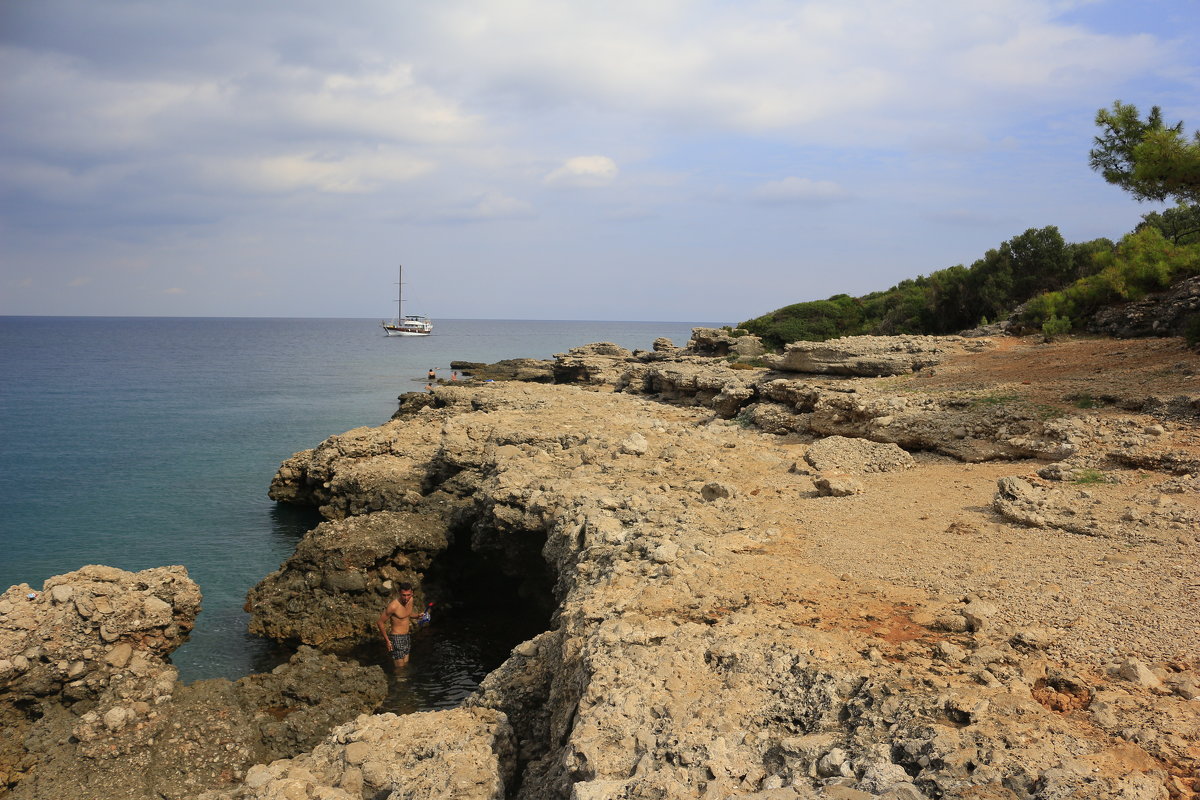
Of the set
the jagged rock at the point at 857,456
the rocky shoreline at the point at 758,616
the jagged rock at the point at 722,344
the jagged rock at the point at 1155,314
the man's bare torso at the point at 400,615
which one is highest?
the jagged rock at the point at 1155,314

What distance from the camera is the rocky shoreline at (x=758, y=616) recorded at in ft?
15.6

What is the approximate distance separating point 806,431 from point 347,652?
10041 millimetres

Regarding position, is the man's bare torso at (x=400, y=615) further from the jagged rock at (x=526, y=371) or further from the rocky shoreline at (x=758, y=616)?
the jagged rock at (x=526, y=371)

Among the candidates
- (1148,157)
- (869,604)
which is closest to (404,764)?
(869,604)

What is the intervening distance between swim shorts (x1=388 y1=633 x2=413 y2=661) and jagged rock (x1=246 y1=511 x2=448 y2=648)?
949 millimetres

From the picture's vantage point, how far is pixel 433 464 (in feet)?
60.4

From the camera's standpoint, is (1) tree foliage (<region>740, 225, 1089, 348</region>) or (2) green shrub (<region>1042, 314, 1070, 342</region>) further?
(1) tree foliage (<region>740, 225, 1089, 348</region>)

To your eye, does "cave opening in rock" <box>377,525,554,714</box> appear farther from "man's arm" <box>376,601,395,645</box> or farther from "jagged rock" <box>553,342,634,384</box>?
"jagged rock" <box>553,342,634,384</box>

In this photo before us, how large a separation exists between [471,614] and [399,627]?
229cm

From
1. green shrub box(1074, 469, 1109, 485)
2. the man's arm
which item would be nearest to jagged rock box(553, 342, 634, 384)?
the man's arm

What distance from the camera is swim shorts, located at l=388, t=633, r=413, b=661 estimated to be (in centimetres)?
1257

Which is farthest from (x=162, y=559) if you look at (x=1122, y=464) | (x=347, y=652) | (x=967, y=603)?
(x=1122, y=464)


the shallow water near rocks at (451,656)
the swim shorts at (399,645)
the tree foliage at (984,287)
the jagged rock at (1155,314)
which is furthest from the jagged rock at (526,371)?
the swim shorts at (399,645)

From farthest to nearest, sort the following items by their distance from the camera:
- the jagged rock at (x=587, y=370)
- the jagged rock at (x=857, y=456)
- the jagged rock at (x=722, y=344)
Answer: the jagged rock at (x=587, y=370), the jagged rock at (x=722, y=344), the jagged rock at (x=857, y=456)
